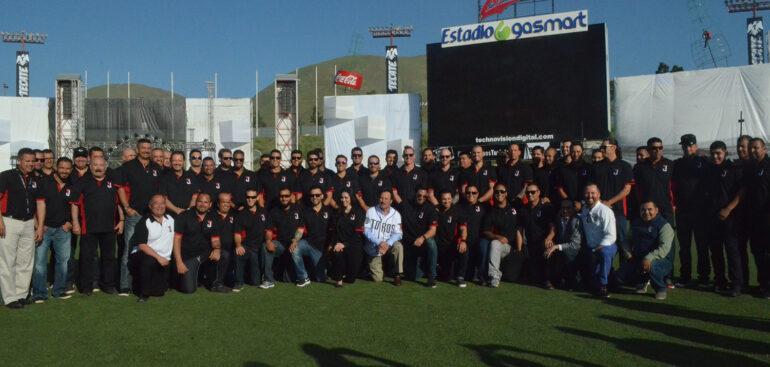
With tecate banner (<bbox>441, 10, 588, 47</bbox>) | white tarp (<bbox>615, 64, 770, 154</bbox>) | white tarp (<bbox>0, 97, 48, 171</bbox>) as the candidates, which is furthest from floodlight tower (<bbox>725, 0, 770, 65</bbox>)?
white tarp (<bbox>0, 97, 48, 171</bbox>)

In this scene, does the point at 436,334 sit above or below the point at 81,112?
below

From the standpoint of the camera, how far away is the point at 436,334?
211 inches

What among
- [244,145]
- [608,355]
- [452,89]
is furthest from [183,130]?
[608,355]

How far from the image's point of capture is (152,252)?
7234 mm

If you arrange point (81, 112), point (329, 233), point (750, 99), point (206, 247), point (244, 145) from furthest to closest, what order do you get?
point (244, 145)
point (81, 112)
point (750, 99)
point (329, 233)
point (206, 247)

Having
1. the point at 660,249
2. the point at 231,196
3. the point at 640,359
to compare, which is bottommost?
the point at 640,359

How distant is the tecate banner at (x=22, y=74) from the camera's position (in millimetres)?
39844

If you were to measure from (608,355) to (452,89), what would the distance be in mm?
22267

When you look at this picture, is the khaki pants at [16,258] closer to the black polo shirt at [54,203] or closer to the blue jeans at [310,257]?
the black polo shirt at [54,203]

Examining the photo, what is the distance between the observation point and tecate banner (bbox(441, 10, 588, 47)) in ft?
80.2

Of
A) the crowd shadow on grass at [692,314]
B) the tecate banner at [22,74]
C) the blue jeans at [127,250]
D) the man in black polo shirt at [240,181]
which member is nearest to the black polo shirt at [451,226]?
the crowd shadow on grass at [692,314]

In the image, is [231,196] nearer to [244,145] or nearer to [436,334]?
[436,334]

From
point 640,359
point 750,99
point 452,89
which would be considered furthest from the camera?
point 750,99

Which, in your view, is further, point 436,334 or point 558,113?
point 558,113
